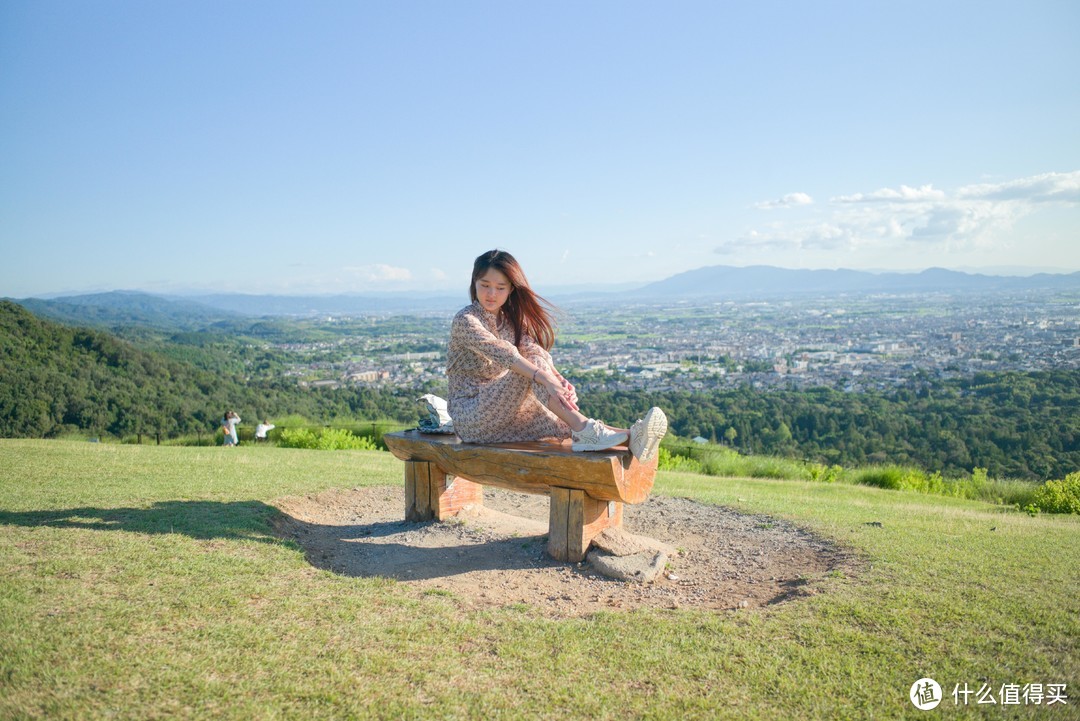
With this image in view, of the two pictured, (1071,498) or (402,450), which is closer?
(402,450)

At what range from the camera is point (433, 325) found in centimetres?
10794

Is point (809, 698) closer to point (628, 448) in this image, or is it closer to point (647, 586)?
point (647, 586)

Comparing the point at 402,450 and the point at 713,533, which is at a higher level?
the point at 402,450

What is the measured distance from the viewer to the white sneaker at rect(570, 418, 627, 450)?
4.95 metres

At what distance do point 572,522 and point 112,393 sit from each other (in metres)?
29.3

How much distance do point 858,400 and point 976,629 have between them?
35.4 metres

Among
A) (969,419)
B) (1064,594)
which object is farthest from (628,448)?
(969,419)

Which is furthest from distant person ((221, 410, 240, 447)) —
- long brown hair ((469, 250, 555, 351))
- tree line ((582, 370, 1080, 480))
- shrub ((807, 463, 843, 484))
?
tree line ((582, 370, 1080, 480))

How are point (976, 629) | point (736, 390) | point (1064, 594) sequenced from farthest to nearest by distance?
point (736, 390) → point (1064, 594) → point (976, 629)

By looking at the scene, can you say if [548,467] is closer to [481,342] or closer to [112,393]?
[481,342]

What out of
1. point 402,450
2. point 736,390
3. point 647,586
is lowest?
point 736,390

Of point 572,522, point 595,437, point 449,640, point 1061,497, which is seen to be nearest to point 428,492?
point 572,522

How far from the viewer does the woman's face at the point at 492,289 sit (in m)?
5.70

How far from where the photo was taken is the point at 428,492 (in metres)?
6.62
